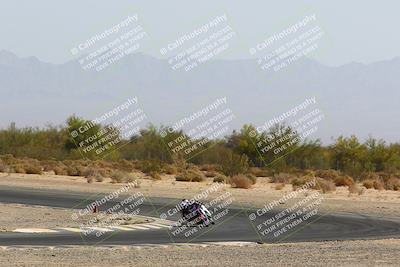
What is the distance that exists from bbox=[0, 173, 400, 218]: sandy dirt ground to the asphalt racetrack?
12.2 ft

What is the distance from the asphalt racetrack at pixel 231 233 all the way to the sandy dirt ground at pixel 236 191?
373cm

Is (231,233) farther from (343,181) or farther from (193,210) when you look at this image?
(343,181)

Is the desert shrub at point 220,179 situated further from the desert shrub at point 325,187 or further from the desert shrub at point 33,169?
the desert shrub at point 33,169

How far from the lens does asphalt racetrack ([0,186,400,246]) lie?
74.7 feet

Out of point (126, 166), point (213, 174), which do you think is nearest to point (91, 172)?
point (213, 174)

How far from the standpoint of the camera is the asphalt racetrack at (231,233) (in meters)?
22.8

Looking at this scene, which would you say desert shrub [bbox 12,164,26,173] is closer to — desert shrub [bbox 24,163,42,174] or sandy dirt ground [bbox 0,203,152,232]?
desert shrub [bbox 24,163,42,174]

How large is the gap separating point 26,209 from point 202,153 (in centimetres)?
4475

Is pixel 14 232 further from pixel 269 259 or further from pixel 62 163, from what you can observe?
pixel 62 163

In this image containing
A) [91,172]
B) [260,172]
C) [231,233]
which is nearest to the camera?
[231,233]

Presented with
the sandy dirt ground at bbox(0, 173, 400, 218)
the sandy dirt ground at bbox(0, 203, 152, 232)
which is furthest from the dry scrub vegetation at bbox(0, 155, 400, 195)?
the sandy dirt ground at bbox(0, 203, 152, 232)

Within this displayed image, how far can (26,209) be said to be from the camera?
32.8 meters

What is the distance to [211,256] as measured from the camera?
18609mm

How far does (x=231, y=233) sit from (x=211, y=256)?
693 cm
